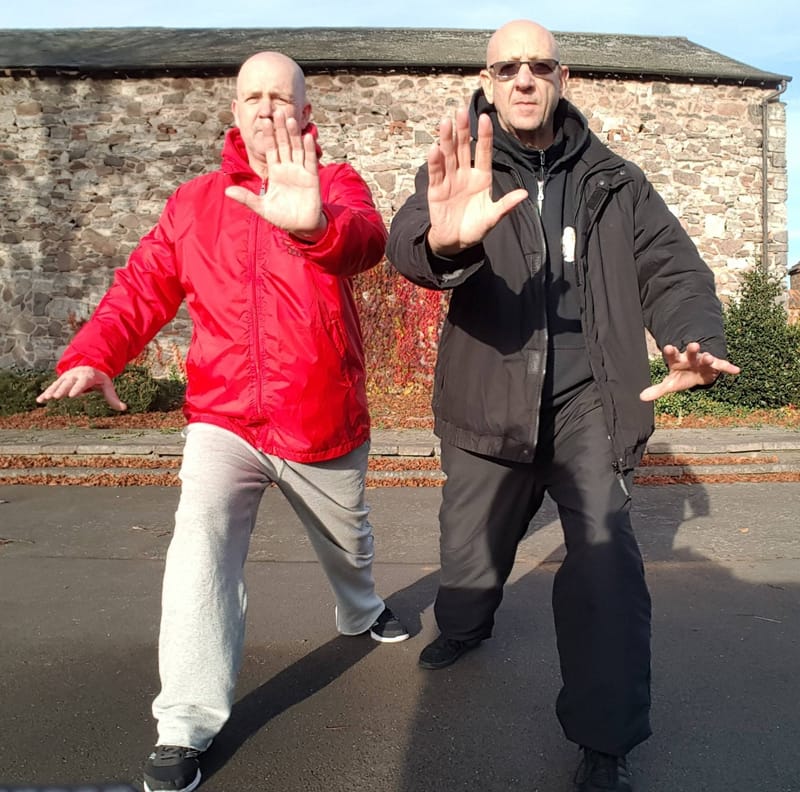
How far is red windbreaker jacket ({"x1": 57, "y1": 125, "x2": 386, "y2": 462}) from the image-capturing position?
289 cm

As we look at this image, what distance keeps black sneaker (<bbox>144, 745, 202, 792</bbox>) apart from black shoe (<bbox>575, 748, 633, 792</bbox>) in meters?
1.19

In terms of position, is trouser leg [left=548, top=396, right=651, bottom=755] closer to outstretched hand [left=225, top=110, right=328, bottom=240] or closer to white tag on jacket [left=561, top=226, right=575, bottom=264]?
white tag on jacket [left=561, top=226, right=575, bottom=264]

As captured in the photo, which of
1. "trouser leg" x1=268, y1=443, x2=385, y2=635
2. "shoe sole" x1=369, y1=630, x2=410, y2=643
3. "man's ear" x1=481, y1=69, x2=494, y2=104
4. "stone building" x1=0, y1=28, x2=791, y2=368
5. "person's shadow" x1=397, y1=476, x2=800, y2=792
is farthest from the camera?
"stone building" x1=0, y1=28, x2=791, y2=368

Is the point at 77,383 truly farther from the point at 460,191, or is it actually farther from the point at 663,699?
the point at 663,699

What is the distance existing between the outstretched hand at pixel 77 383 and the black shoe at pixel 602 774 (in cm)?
188

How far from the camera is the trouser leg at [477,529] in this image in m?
3.13

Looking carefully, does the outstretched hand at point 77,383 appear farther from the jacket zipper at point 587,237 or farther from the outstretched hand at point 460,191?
the jacket zipper at point 587,237

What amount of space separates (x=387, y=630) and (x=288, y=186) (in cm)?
214

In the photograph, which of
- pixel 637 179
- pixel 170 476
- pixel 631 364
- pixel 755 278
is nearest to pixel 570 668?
pixel 631 364

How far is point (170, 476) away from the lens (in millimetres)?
7594

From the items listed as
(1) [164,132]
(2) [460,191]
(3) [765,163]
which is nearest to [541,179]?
(2) [460,191]

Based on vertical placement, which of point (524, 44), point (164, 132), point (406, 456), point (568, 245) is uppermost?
point (164, 132)

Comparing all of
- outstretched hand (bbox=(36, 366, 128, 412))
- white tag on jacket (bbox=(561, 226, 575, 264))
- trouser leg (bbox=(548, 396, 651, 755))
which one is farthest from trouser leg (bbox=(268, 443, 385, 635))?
white tag on jacket (bbox=(561, 226, 575, 264))

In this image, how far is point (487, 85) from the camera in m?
3.09
